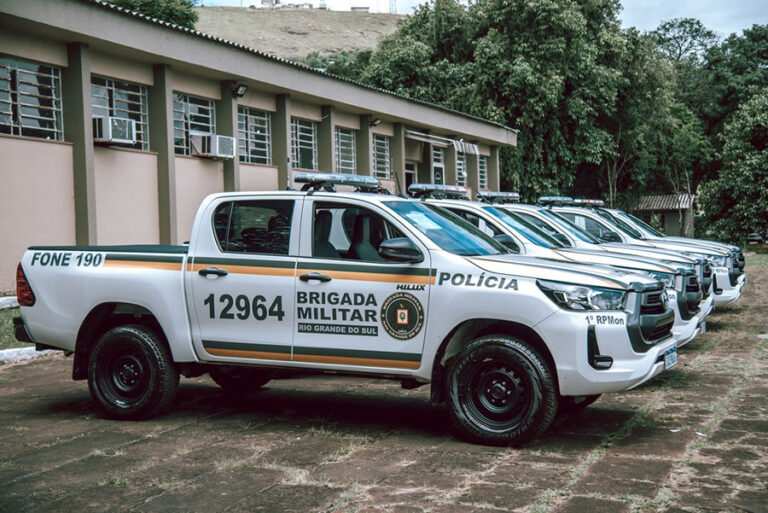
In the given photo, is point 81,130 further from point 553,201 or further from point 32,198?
point 553,201

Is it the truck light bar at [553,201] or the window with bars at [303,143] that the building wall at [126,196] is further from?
the truck light bar at [553,201]

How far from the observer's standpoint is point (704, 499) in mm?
4891

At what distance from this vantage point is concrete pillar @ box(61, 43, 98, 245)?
53.2 feet

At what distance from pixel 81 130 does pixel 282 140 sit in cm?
696

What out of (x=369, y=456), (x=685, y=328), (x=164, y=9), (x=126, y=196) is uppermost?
(x=164, y=9)

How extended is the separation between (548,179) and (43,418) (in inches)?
1308

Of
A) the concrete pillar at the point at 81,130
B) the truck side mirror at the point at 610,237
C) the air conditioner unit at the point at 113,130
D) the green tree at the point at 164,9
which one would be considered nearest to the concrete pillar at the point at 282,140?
the air conditioner unit at the point at 113,130

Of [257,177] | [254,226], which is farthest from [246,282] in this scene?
[257,177]

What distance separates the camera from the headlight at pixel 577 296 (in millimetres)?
6000

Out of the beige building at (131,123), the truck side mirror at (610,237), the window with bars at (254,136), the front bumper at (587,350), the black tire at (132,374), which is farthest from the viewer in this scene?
the window with bars at (254,136)

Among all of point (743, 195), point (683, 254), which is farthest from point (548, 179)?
point (683, 254)

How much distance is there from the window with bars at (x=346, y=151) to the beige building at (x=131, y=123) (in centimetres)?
114

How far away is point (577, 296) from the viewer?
19.7ft

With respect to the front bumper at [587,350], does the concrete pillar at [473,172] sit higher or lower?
higher
